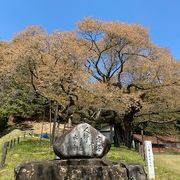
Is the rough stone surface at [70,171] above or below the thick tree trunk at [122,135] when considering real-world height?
below

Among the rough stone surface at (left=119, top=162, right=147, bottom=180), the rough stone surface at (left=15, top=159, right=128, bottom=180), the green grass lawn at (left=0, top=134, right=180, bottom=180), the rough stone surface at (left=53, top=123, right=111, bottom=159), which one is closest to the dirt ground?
the green grass lawn at (left=0, top=134, right=180, bottom=180)

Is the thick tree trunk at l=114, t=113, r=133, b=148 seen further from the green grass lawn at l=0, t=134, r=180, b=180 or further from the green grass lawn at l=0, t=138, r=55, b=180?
the green grass lawn at l=0, t=138, r=55, b=180

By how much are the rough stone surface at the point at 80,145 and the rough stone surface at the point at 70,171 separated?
0.21 meters

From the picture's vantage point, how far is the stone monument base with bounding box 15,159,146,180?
24.6 feet

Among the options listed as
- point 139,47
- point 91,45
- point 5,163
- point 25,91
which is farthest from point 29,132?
point 5,163

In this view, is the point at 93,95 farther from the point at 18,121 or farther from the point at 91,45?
the point at 18,121

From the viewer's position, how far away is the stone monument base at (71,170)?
750 centimetres

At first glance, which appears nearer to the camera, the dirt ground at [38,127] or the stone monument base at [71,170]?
the stone monument base at [71,170]

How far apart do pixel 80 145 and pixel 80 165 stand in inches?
18.8

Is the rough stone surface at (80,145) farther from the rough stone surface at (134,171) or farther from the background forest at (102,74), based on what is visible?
the background forest at (102,74)

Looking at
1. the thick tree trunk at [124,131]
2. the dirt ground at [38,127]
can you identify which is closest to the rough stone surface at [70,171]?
the thick tree trunk at [124,131]

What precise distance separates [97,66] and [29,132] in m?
10.3

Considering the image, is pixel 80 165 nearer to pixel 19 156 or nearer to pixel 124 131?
pixel 19 156

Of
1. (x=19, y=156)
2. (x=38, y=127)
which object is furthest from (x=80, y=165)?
(x=38, y=127)
